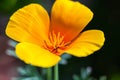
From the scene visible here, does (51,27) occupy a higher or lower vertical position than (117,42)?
higher

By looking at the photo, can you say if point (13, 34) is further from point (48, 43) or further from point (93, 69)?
point (93, 69)

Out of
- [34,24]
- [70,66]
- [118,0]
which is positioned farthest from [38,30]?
[118,0]

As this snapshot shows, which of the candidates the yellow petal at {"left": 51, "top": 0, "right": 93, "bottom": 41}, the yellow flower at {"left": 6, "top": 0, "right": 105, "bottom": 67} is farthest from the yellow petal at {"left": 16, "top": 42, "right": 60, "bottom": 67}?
the yellow petal at {"left": 51, "top": 0, "right": 93, "bottom": 41}

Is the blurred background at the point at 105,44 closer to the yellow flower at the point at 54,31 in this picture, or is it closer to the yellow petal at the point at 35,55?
the yellow flower at the point at 54,31

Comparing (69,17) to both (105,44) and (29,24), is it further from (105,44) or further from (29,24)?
(105,44)

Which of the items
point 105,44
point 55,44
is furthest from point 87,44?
point 105,44

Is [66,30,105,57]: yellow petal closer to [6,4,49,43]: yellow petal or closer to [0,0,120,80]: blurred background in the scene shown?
[6,4,49,43]: yellow petal
